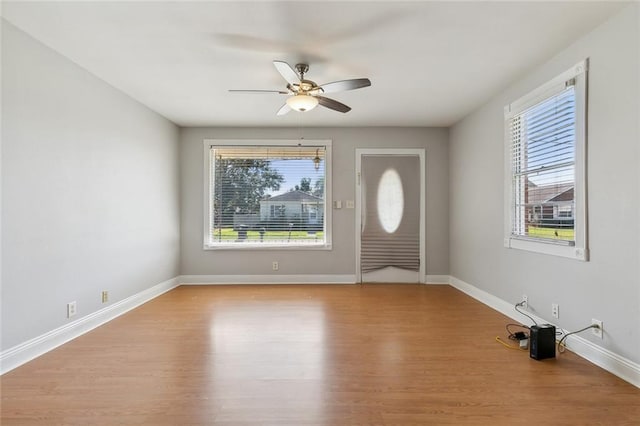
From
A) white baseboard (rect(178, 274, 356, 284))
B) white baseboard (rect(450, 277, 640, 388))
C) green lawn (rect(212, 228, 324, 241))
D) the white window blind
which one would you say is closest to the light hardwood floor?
white baseboard (rect(450, 277, 640, 388))

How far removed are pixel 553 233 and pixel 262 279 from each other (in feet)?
12.6

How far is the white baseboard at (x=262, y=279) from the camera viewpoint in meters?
5.03

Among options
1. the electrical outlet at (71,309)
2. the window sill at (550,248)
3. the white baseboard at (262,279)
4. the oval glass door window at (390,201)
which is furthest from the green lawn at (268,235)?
the window sill at (550,248)

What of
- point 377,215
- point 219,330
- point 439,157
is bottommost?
point 219,330

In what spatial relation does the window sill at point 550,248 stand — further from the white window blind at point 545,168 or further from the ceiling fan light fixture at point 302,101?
the ceiling fan light fixture at point 302,101

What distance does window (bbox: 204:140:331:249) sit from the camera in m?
5.08

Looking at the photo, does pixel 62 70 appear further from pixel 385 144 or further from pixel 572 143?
pixel 572 143

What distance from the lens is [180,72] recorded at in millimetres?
3061

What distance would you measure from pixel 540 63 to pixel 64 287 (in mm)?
4754

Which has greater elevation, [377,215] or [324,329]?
[377,215]

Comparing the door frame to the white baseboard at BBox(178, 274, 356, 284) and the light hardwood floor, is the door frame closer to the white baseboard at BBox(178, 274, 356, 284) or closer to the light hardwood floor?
the white baseboard at BBox(178, 274, 356, 284)

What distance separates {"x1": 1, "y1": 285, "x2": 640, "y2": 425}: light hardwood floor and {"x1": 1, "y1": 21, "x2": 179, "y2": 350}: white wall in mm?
A: 494

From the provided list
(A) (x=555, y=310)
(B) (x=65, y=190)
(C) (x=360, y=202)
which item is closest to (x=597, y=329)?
(A) (x=555, y=310)

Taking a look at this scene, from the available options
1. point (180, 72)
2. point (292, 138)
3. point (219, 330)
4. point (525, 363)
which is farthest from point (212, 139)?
point (525, 363)
